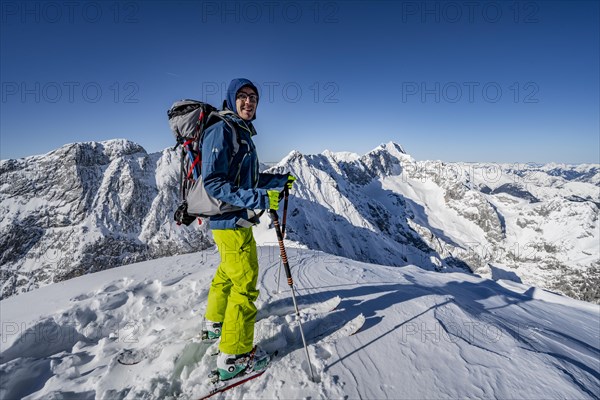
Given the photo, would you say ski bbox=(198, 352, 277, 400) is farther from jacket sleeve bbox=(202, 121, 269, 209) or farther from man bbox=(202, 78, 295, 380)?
jacket sleeve bbox=(202, 121, 269, 209)

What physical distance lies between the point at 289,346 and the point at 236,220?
2.22 m

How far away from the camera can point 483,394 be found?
12.3 ft

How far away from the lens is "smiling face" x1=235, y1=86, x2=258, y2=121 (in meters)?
4.40

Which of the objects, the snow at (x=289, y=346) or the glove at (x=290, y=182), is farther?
the glove at (x=290, y=182)

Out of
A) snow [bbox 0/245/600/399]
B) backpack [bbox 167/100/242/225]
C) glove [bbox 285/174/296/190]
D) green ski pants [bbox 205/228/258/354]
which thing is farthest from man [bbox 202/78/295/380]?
glove [bbox 285/174/296/190]

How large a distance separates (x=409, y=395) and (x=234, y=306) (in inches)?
100

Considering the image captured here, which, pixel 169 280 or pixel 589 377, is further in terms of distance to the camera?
pixel 169 280

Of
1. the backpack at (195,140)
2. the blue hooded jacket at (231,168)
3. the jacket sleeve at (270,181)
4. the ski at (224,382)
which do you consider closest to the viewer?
the ski at (224,382)

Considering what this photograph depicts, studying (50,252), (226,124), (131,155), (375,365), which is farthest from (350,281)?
(131,155)

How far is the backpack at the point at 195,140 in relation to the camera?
407cm

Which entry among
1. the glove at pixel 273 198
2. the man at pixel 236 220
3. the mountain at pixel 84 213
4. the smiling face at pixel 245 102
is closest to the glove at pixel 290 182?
the man at pixel 236 220

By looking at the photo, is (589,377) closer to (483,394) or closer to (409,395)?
(483,394)

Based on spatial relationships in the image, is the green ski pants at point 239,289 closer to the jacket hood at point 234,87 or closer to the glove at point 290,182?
the glove at point 290,182

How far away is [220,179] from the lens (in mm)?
3893
